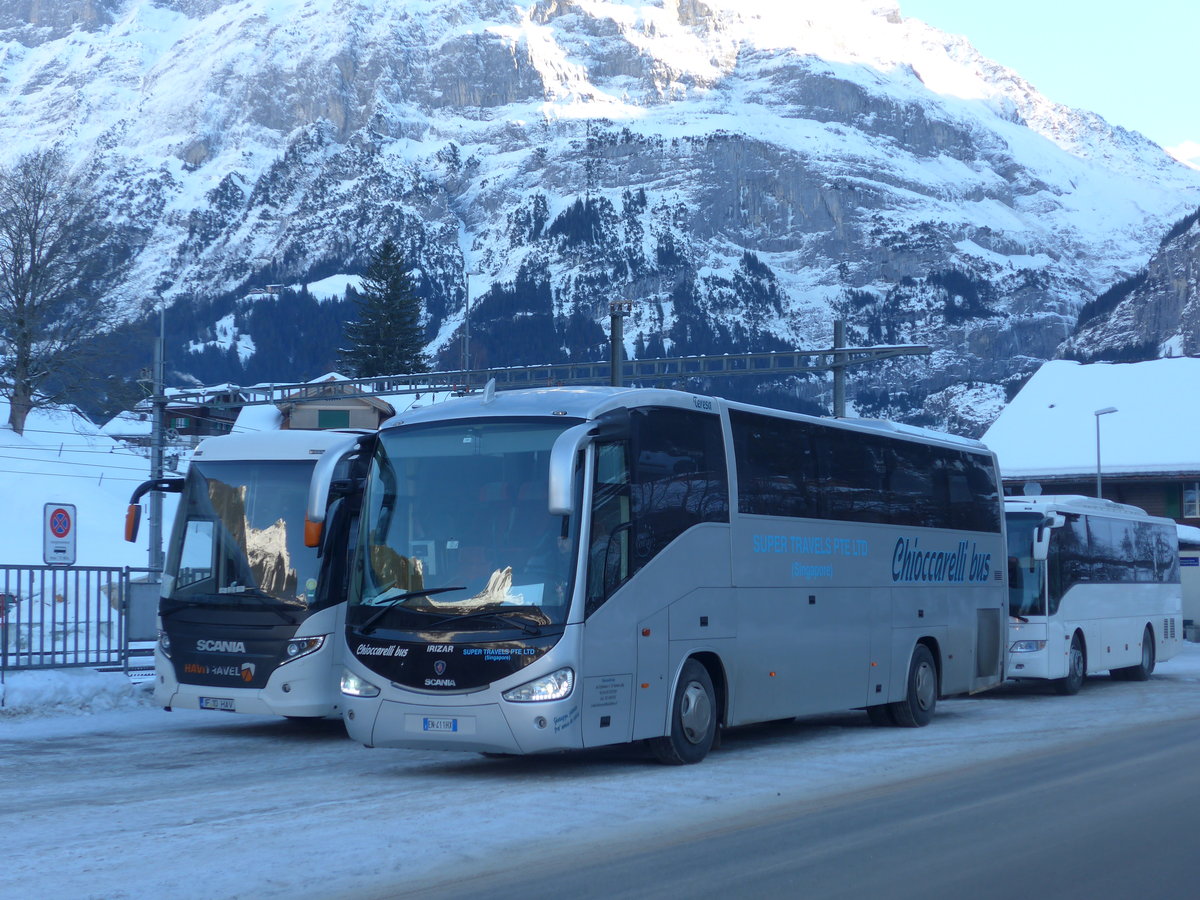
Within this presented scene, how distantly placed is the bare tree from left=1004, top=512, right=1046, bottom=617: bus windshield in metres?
38.8

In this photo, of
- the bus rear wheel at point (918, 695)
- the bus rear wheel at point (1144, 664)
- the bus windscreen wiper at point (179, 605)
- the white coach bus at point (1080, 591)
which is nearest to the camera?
the bus windscreen wiper at point (179, 605)

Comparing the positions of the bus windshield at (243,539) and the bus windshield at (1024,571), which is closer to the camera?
the bus windshield at (243,539)

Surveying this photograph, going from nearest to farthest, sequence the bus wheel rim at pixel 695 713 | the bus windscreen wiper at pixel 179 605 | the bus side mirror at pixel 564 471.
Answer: the bus side mirror at pixel 564 471, the bus wheel rim at pixel 695 713, the bus windscreen wiper at pixel 179 605

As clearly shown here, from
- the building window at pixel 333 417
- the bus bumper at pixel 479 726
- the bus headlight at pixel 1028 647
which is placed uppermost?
the building window at pixel 333 417

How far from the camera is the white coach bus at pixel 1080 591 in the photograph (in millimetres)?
20969

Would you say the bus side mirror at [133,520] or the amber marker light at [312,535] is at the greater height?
the bus side mirror at [133,520]

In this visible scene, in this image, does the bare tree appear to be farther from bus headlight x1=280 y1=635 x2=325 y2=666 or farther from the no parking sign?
bus headlight x1=280 y1=635 x2=325 y2=666

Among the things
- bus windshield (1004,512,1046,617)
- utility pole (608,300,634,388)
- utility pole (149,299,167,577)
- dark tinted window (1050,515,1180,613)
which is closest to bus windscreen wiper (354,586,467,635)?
bus windshield (1004,512,1046,617)

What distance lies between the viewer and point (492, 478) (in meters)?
11.5

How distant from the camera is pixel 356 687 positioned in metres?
11.6

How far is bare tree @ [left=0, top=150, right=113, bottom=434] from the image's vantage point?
51469mm

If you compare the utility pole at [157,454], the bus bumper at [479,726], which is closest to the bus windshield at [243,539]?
the bus bumper at [479,726]

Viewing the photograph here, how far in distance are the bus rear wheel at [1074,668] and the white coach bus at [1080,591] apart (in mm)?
15

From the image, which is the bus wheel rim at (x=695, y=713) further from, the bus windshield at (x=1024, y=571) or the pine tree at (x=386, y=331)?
the pine tree at (x=386, y=331)
